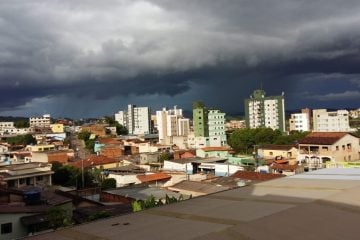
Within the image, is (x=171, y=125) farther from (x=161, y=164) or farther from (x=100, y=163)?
(x=100, y=163)

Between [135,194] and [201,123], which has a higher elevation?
[201,123]

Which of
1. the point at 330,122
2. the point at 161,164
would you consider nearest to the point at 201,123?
the point at 161,164

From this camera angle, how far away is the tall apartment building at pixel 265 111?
93.3 metres

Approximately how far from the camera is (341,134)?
42719 millimetres

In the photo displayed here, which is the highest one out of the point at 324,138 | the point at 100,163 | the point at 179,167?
the point at 324,138

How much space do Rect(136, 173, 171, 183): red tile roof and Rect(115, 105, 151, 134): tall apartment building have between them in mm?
80747

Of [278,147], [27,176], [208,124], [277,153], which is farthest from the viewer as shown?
[208,124]

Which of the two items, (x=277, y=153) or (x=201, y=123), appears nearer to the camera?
(x=277, y=153)

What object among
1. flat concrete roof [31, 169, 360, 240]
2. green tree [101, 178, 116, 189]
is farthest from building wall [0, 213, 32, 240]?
green tree [101, 178, 116, 189]

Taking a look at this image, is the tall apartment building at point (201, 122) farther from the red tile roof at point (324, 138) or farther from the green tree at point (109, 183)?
the green tree at point (109, 183)

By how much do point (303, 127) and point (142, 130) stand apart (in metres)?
44.7

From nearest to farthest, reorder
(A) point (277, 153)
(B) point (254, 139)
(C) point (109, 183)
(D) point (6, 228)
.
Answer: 1. (D) point (6, 228)
2. (C) point (109, 183)
3. (A) point (277, 153)
4. (B) point (254, 139)

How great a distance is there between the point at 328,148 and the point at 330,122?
5553 cm

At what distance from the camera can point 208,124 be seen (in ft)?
238
